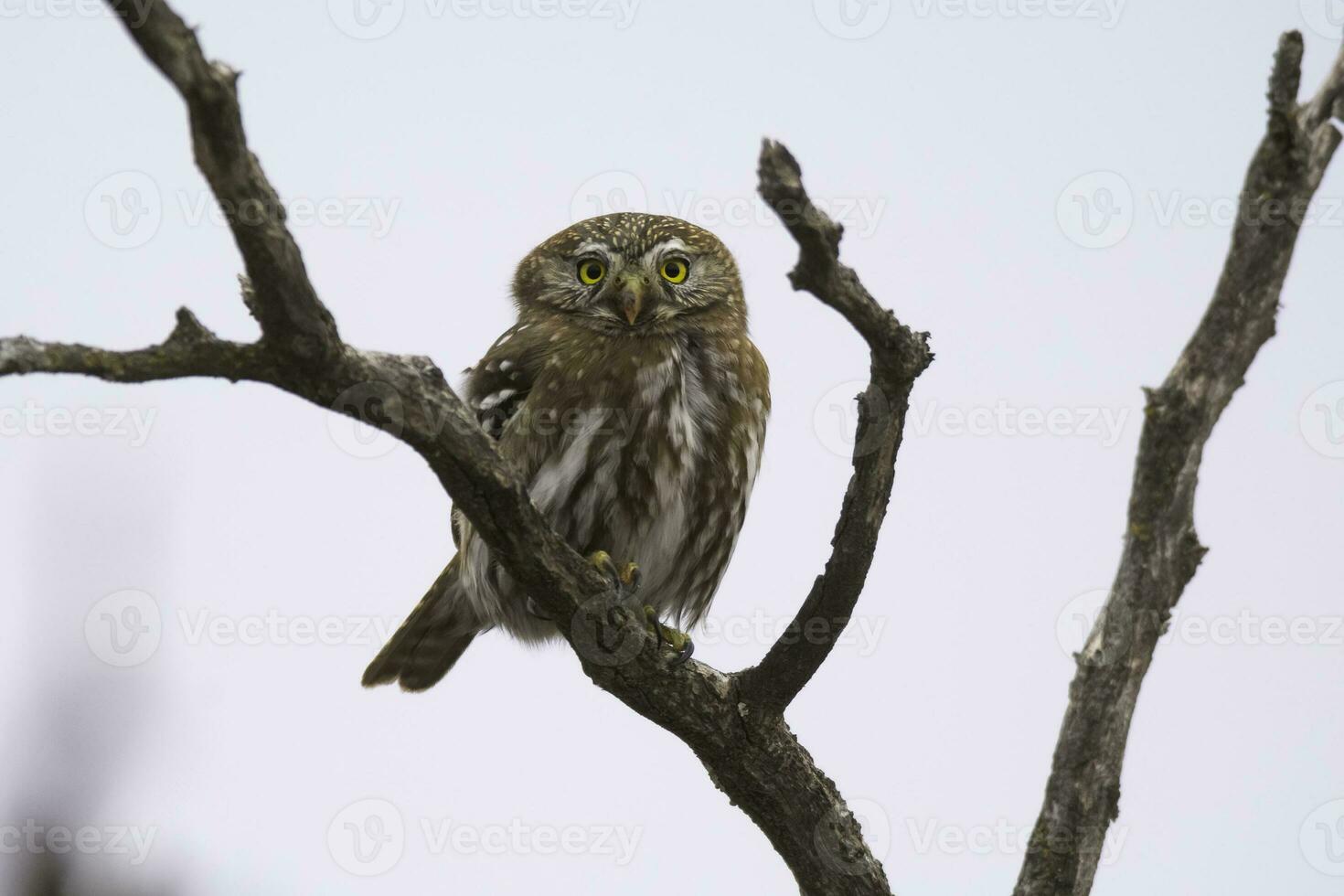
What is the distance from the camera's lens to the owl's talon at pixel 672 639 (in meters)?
4.65

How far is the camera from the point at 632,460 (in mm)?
5344

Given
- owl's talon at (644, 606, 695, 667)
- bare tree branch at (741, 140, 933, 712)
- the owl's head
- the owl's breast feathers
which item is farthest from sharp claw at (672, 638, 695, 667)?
the owl's head

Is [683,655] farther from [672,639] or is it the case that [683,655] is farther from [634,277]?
[634,277]

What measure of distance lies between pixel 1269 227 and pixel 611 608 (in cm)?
218

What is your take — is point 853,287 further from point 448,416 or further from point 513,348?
point 513,348

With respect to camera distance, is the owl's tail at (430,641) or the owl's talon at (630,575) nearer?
the owl's talon at (630,575)

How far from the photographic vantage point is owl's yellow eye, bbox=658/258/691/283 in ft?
20.3

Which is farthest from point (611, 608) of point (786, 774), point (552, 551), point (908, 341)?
point (908, 341)

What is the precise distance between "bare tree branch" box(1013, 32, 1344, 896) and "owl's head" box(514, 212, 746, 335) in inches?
98.5

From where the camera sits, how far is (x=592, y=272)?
6.18 m

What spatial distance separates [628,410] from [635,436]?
0.11 m

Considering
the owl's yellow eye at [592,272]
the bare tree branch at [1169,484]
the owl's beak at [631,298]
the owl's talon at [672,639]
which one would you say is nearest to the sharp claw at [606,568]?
the owl's talon at [672,639]

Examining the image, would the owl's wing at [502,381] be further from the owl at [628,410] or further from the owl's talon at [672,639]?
the owl's talon at [672,639]

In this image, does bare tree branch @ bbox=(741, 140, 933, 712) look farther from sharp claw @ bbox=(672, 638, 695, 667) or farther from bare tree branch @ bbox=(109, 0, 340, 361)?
bare tree branch @ bbox=(109, 0, 340, 361)
